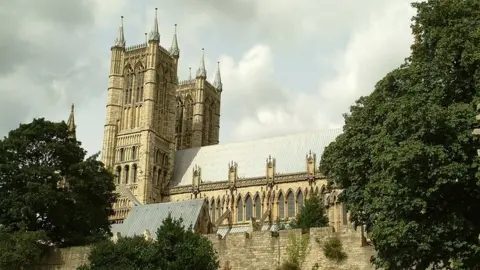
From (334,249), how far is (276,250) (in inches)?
113

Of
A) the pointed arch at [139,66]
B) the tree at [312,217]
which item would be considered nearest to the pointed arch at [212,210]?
the pointed arch at [139,66]

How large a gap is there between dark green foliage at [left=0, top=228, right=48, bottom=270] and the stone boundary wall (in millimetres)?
2148

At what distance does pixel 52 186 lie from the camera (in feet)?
132

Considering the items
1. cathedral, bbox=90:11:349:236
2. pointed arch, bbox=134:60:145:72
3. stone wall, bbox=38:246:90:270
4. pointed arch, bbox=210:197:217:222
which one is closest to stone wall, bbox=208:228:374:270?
stone wall, bbox=38:246:90:270

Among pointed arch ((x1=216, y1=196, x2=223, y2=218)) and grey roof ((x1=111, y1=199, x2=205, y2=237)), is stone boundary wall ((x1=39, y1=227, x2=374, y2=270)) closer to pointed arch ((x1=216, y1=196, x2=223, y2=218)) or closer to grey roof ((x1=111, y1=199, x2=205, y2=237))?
grey roof ((x1=111, y1=199, x2=205, y2=237))

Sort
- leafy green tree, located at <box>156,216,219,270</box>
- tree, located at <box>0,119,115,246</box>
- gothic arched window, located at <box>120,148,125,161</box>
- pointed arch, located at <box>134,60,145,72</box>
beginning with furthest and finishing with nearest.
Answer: pointed arch, located at <box>134,60,145,72</box>
gothic arched window, located at <box>120,148,125,161</box>
tree, located at <box>0,119,115,246</box>
leafy green tree, located at <box>156,216,219,270</box>

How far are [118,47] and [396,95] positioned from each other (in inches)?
2484

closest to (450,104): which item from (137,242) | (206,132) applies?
(137,242)

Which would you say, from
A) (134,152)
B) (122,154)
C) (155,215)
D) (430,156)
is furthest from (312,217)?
(122,154)

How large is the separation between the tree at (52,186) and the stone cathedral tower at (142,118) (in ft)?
116

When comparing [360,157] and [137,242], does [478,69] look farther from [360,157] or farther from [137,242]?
[137,242]

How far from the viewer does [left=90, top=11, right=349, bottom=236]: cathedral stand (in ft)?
240

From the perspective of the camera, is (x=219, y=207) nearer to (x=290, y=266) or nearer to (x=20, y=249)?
(x=20, y=249)

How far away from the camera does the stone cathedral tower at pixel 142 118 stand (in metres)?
81.9
